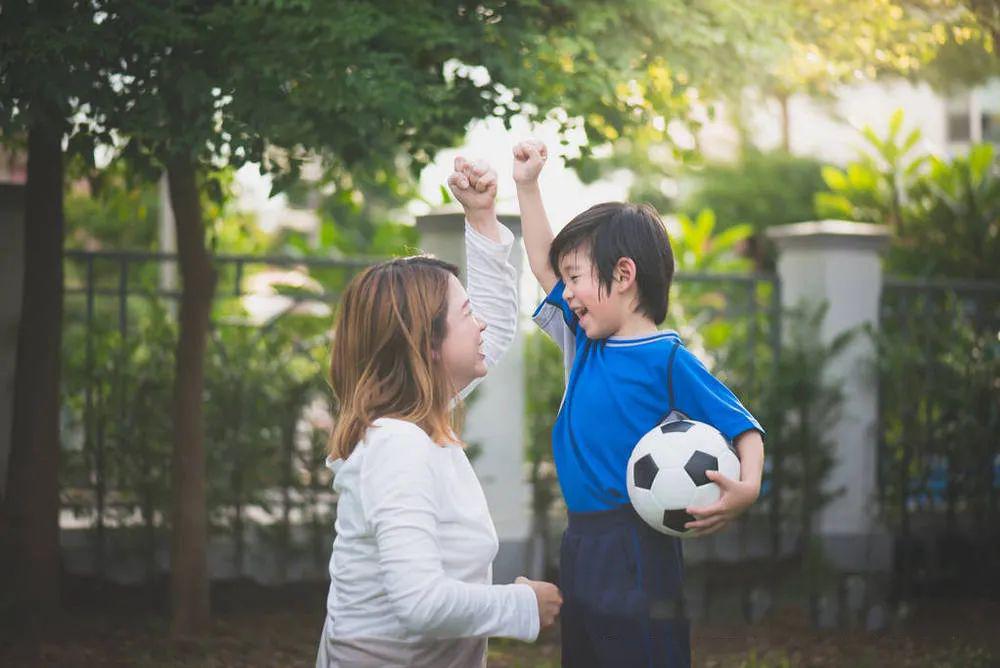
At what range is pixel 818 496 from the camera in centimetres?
732

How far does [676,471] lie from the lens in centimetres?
269

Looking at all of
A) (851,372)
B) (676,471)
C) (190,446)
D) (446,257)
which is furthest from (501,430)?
(676,471)

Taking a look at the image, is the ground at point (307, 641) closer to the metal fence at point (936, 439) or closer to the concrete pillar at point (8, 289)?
the metal fence at point (936, 439)

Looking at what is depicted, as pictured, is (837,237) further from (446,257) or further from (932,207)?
(446,257)

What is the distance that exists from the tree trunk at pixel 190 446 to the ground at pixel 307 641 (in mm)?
204

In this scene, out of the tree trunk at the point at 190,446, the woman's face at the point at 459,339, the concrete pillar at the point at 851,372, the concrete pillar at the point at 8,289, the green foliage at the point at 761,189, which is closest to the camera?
the woman's face at the point at 459,339

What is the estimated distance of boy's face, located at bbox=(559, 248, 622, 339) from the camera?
113 inches

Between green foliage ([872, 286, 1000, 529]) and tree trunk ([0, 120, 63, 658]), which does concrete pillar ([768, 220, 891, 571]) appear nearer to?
green foliage ([872, 286, 1000, 529])

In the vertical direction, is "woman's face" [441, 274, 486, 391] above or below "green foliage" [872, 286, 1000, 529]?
above

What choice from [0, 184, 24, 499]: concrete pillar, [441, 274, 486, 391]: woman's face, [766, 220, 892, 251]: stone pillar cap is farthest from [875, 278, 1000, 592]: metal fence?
[441, 274, 486, 391]: woman's face

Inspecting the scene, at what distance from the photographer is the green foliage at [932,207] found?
29.1ft

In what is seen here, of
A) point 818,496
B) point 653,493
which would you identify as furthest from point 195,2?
point 818,496

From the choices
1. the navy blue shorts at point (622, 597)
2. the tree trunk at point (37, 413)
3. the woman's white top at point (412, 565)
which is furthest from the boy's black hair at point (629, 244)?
the tree trunk at point (37, 413)

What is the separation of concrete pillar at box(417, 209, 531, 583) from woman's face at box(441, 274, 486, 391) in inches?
173
